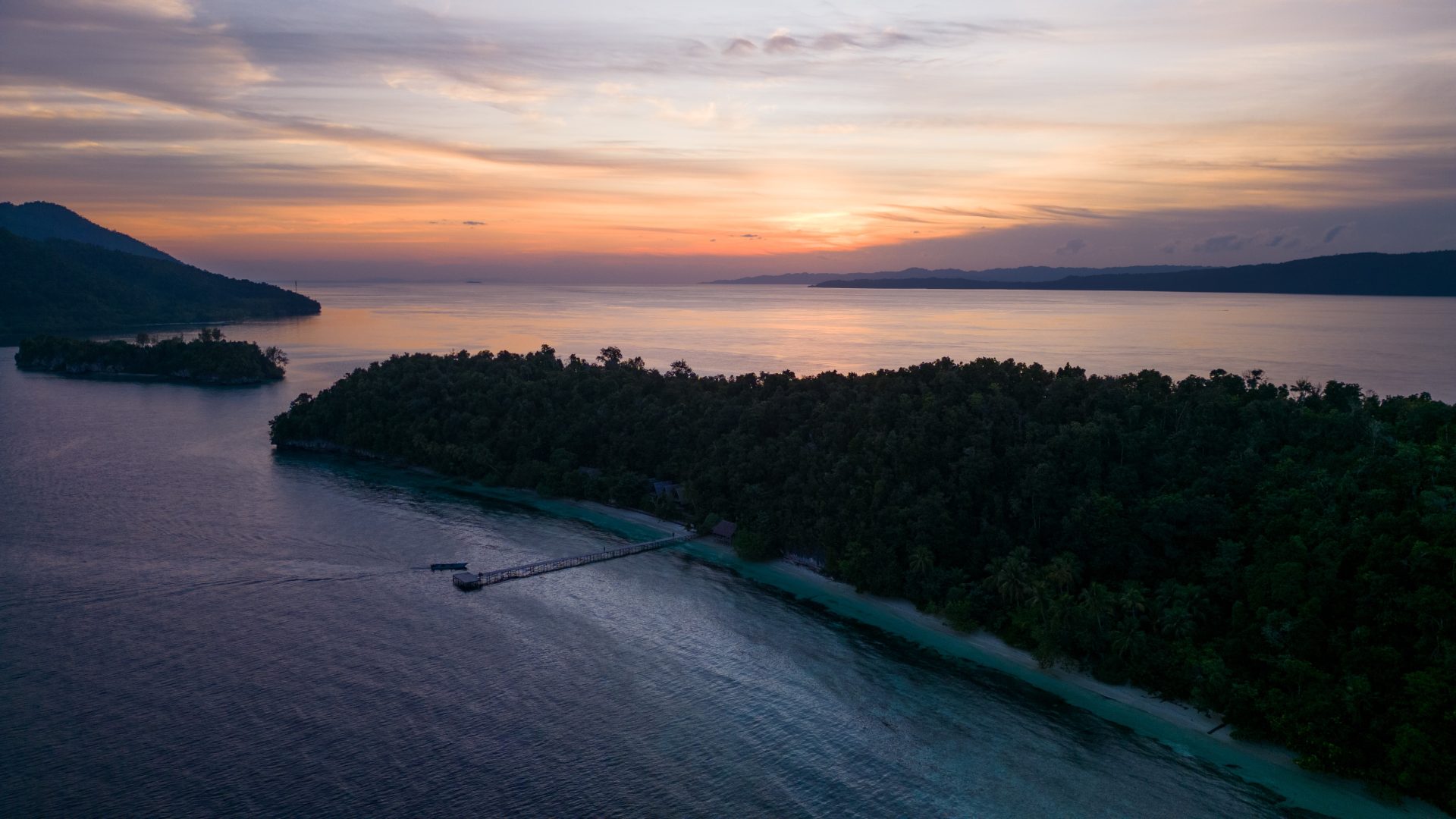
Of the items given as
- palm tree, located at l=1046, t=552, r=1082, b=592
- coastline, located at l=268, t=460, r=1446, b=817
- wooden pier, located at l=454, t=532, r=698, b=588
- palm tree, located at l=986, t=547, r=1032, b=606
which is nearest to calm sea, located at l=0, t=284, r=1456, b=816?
coastline, located at l=268, t=460, r=1446, b=817

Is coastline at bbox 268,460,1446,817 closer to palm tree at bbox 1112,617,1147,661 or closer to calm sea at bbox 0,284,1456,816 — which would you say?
calm sea at bbox 0,284,1456,816

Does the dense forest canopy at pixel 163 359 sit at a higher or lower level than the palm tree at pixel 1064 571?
higher

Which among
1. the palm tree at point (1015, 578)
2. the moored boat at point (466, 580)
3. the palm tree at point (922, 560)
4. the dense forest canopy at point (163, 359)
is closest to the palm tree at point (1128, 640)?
the palm tree at point (1015, 578)

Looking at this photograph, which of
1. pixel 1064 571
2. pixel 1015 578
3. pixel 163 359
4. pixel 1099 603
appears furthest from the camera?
pixel 163 359

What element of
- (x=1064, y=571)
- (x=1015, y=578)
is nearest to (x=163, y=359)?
(x=1015, y=578)

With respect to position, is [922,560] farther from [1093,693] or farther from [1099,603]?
[1093,693]

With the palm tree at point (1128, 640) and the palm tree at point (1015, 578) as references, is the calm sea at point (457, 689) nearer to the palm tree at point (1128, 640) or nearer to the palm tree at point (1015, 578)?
the palm tree at point (1128, 640)

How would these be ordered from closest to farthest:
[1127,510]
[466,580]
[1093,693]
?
1. [1093,693]
2. [1127,510]
3. [466,580]
